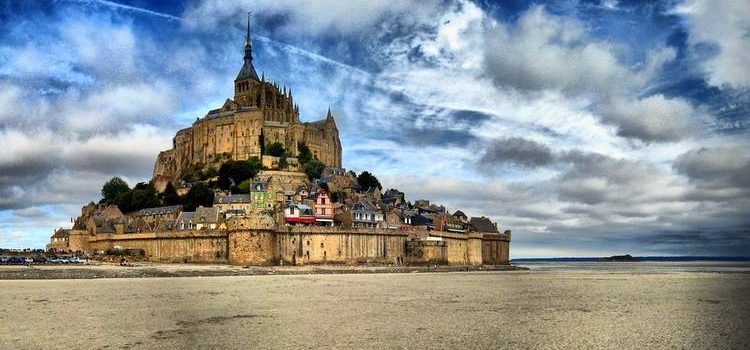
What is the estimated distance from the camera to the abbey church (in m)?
101

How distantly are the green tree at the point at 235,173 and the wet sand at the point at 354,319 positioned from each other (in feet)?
190

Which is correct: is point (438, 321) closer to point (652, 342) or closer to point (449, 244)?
point (652, 342)

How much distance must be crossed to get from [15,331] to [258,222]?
141ft

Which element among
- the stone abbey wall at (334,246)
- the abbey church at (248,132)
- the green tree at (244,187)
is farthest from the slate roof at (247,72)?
the stone abbey wall at (334,246)

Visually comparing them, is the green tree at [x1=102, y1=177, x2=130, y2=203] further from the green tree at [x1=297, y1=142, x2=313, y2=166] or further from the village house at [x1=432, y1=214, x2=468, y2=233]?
the village house at [x1=432, y1=214, x2=468, y2=233]

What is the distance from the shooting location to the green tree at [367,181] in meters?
97.9

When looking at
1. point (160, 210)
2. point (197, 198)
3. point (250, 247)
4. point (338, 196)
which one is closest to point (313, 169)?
point (338, 196)

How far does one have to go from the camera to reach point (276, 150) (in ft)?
326

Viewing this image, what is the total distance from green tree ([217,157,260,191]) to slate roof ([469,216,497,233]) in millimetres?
30047

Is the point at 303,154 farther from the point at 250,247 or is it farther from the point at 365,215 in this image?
the point at 250,247

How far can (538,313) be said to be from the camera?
2455 centimetres

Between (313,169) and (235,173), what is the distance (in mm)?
10919

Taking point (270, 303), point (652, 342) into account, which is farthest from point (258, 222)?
point (652, 342)

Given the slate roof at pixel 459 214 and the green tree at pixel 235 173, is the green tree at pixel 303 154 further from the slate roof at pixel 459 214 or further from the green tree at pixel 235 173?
the slate roof at pixel 459 214
